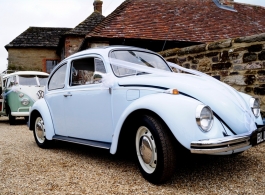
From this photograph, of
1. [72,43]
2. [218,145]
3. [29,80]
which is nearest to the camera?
[218,145]

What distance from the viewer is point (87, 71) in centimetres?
411

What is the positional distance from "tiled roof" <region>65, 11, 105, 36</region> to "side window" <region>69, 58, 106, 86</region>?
17457 mm

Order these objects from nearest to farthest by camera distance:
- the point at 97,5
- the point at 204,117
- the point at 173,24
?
the point at 204,117, the point at 173,24, the point at 97,5

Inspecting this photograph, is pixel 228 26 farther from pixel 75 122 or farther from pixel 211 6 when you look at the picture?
pixel 75 122

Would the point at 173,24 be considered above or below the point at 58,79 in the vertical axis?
above

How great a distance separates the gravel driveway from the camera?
112 inches

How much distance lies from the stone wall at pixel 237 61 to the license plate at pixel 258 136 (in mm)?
2591

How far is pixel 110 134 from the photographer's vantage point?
351 cm

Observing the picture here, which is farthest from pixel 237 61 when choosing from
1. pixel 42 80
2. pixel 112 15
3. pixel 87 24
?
pixel 87 24

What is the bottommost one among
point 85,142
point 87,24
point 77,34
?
point 85,142

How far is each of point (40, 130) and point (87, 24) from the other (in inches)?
732

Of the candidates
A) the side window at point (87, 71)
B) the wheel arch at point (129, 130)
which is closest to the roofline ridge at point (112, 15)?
the side window at point (87, 71)

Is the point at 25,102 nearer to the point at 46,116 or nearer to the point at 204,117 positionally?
the point at 46,116

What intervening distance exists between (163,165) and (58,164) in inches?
69.5
